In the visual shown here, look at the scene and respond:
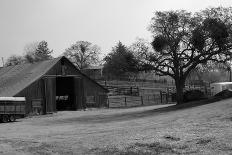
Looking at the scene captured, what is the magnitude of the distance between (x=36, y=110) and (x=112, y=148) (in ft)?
121

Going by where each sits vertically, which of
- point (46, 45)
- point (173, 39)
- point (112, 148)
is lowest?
point (112, 148)

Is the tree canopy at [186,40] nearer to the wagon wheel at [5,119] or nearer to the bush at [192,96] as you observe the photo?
the bush at [192,96]

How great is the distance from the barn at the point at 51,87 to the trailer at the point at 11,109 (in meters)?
7.30

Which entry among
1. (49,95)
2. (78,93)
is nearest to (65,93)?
(78,93)

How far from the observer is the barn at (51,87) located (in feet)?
166

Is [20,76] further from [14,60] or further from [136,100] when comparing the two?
[14,60]

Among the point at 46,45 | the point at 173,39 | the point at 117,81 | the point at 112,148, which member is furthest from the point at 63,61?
the point at 46,45

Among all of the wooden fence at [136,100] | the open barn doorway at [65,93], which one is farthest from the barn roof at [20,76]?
the wooden fence at [136,100]

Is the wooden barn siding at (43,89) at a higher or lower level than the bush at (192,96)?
higher

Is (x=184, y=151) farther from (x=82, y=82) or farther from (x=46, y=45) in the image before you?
(x=46, y=45)

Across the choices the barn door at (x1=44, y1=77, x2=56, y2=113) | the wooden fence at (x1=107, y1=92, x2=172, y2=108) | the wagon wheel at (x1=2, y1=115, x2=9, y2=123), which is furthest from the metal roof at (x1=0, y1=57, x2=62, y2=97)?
the wooden fence at (x1=107, y1=92, x2=172, y2=108)

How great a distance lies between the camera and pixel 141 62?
4666 centimetres

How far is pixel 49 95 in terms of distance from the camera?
52.4 m

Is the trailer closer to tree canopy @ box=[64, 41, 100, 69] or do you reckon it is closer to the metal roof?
the metal roof
